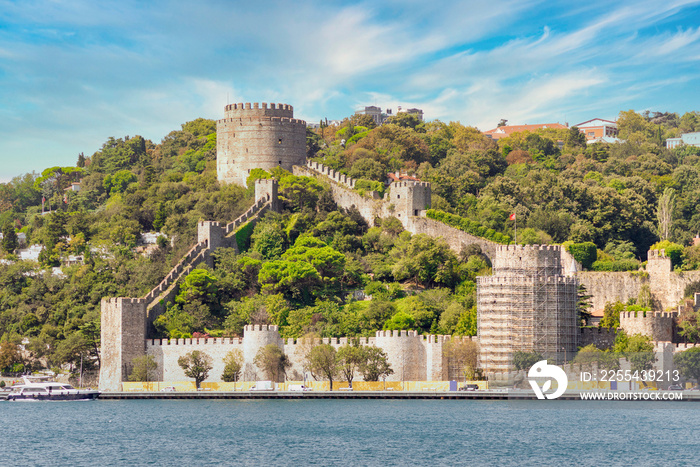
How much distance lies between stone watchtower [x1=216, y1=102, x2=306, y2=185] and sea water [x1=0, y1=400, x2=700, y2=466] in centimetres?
2042

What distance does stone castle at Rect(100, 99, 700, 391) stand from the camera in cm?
5281

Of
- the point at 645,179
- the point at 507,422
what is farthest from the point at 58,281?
the point at 645,179

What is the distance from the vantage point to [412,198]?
6594cm

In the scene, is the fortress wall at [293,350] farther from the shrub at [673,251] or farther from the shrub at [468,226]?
the shrub at [673,251]

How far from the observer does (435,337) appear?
54.4m

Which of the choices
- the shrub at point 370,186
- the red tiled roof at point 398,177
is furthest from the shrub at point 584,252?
the red tiled roof at point 398,177

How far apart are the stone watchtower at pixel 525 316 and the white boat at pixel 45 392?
64.0ft

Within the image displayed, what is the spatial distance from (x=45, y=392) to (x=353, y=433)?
20.3m

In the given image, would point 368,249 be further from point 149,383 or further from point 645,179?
point 645,179

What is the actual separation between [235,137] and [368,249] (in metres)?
13.5

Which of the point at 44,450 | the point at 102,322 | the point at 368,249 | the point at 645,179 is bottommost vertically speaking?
the point at 44,450

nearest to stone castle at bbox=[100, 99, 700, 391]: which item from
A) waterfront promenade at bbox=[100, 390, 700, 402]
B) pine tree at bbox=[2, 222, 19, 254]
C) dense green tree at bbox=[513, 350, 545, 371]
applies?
dense green tree at bbox=[513, 350, 545, 371]

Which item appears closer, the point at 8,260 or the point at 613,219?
the point at 613,219

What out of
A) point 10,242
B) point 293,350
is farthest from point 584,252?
point 10,242
